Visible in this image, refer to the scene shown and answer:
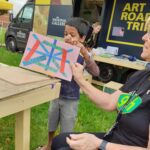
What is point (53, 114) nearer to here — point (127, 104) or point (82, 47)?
point (82, 47)

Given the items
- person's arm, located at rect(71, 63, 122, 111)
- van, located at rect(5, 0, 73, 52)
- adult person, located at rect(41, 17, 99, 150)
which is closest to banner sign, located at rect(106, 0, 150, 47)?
van, located at rect(5, 0, 73, 52)

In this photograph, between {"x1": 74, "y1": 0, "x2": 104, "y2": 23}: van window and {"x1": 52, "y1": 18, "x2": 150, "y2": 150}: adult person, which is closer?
{"x1": 52, "y1": 18, "x2": 150, "y2": 150}: adult person

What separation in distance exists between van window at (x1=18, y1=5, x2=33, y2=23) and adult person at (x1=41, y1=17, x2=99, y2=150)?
6.10 meters

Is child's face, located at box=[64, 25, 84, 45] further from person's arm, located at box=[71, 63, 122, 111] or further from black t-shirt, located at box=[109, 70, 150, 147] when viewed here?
black t-shirt, located at box=[109, 70, 150, 147]

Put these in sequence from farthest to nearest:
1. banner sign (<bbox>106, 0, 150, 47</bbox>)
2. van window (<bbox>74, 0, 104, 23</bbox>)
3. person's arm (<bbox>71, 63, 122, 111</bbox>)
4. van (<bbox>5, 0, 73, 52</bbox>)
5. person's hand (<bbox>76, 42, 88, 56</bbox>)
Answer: van (<bbox>5, 0, 73, 52</bbox>) < van window (<bbox>74, 0, 104, 23</bbox>) < banner sign (<bbox>106, 0, 150, 47</bbox>) < person's hand (<bbox>76, 42, 88, 56</bbox>) < person's arm (<bbox>71, 63, 122, 111</bbox>)

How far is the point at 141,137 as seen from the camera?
1413 mm

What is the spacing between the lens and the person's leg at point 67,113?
212cm

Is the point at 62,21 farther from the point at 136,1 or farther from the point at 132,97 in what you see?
the point at 132,97

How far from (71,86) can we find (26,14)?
648cm

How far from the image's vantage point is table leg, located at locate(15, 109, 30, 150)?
1.71 m

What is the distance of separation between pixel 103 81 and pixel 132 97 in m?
3.86

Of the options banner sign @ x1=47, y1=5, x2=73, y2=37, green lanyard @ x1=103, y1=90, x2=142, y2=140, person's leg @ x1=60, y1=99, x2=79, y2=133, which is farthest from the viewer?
banner sign @ x1=47, y1=5, x2=73, y2=37

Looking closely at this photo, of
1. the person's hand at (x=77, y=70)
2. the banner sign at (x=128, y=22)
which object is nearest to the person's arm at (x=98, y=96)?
the person's hand at (x=77, y=70)

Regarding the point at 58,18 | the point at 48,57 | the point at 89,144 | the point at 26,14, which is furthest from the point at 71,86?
the point at 26,14
